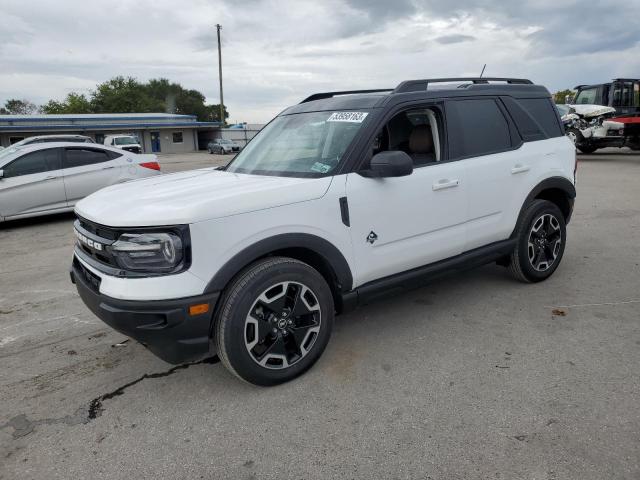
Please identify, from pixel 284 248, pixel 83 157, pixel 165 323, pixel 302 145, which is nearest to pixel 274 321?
pixel 284 248

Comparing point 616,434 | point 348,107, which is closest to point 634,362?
point 616,434

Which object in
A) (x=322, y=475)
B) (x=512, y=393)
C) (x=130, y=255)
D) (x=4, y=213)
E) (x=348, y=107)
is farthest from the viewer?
(x=4, y=213)

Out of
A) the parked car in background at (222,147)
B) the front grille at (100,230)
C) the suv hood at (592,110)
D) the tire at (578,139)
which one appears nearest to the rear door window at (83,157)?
the front grille at (100,230)

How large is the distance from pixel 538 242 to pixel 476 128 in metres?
1.35

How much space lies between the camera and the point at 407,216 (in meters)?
3.41

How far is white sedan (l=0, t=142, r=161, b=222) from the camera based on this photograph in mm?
8344

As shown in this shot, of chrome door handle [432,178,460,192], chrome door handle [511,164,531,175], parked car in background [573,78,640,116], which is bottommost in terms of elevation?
chrome door handle [432,178,460,192]

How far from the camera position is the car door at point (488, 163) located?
382 cm

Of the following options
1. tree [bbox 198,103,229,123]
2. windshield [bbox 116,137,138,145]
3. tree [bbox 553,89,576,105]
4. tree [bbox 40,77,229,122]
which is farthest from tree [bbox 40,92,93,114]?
tree [bbox 553,89,576,105]

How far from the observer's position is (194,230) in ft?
8.40

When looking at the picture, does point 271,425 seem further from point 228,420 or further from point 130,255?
point 130,255

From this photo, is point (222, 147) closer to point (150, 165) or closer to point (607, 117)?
point (607, 117)

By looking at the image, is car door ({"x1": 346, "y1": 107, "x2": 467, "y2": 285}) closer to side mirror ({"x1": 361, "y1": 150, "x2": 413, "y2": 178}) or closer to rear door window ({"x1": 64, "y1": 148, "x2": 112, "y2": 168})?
side mirror ({"x1": 361, "y1": 150, "x2": 413, "y2": 178})

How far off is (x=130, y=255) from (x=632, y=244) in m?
6.02
